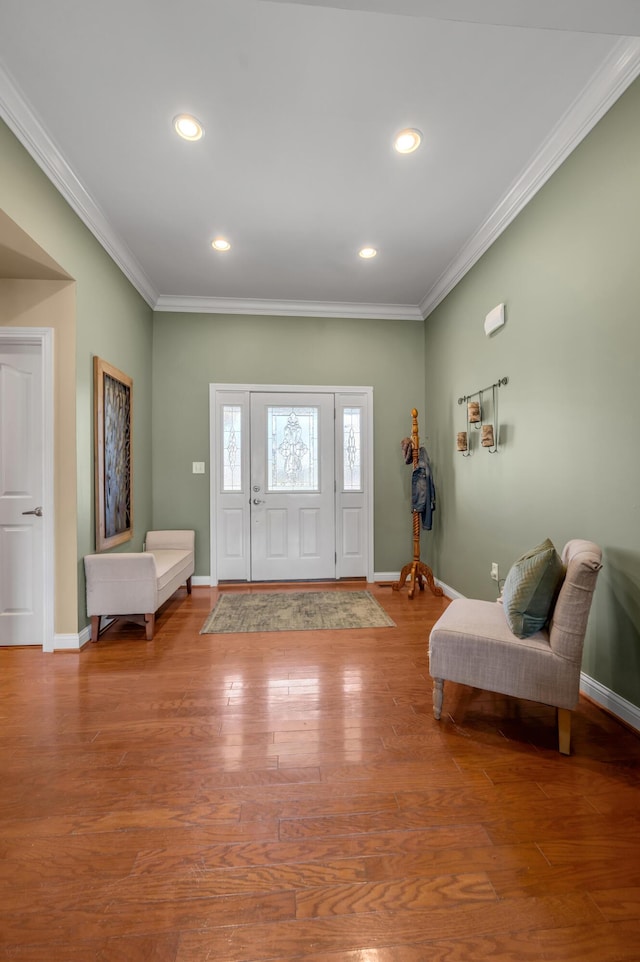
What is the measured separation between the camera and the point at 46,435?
2.81 metres

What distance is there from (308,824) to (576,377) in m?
2.38

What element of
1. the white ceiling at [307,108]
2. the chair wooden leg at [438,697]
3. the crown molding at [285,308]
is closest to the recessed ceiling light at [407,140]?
the white ceiling at [307,108]

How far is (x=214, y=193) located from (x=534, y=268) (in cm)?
209

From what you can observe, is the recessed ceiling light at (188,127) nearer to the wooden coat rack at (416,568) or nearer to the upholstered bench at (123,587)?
the upholstered bench at (123,587)

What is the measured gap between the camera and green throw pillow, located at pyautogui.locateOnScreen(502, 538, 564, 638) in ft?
6.16

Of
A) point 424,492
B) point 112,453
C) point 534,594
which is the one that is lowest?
point 534,594

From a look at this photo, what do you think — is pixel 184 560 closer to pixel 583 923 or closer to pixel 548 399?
pixel 548 399

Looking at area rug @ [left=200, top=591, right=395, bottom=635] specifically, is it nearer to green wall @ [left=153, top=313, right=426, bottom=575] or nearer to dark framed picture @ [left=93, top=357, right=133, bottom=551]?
green wall @ [left=153, top=313, right=426, bottom=575]

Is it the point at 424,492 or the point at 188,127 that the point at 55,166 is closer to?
the point at 188,127

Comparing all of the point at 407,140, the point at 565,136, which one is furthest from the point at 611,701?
the point at 407,140

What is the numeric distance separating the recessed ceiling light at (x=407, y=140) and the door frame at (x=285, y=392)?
2.39m

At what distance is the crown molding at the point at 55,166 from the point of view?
2028 mm

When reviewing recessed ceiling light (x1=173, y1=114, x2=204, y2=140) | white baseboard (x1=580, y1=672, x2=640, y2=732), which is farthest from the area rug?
recessed ceiling light (x1=173, y1=114, x2=204, y2=140)

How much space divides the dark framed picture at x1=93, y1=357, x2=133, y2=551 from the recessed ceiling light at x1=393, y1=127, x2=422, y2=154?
2.41 meters
